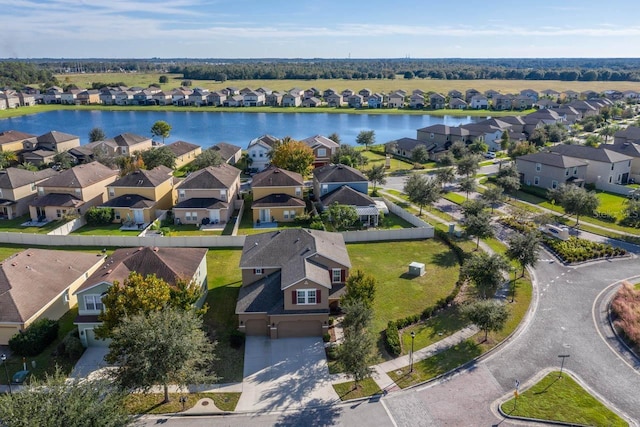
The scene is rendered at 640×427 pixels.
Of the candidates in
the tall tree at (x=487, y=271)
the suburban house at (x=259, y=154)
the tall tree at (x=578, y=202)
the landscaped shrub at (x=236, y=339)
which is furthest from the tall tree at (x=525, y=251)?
the suburban house at (x=259, y=154)

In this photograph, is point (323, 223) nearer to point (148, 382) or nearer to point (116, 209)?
point (116, 209)

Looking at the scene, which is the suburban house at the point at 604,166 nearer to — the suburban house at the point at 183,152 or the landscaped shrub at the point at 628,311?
the landscaped shrub at the point at 628,311

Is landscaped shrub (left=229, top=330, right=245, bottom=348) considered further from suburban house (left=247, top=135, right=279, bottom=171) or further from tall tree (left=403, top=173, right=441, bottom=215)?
suburban house (left=247, top=135, right=279, bottom=171)

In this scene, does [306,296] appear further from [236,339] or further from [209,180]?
[209,180]

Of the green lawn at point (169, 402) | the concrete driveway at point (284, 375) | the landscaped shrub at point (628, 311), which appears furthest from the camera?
the landscaped shrub at point (628, 311)

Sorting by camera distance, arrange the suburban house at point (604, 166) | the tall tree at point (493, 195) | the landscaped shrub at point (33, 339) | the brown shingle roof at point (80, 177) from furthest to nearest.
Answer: the suburban house at point (604, 166)
the tall tree at point (493, 195)
the brown shingle roof at point (80, 177)
the landscaped shrub at point (33, 339)

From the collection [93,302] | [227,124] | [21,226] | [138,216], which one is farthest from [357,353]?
[227,124]
